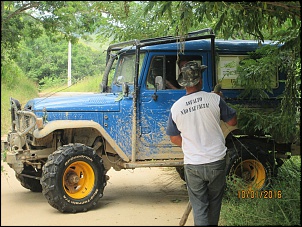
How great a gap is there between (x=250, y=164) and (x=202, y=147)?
2.80 metres

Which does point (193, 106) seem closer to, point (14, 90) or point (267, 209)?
point (267, 209)

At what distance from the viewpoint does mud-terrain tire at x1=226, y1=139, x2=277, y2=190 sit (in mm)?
7539

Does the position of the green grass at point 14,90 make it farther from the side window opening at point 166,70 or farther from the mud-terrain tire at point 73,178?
the side window opening at point 166,70

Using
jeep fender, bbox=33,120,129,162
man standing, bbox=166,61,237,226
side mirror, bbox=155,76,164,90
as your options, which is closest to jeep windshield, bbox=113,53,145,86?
side mirror, bbox=155,76,164,90

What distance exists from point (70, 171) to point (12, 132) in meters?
1.04

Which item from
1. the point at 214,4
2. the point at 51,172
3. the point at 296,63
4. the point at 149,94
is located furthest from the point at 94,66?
the point at 214,4

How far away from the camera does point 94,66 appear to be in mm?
10211

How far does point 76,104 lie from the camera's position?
7.37m

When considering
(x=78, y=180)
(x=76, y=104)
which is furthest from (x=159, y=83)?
(x=78, y=180)

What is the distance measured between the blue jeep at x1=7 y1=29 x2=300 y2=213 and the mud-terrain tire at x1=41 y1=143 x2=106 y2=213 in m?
0.01

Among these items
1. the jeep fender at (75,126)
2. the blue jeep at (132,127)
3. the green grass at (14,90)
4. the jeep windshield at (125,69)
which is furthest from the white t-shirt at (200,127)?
the jeep windshield at (125,69)

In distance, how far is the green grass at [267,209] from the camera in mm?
5590
